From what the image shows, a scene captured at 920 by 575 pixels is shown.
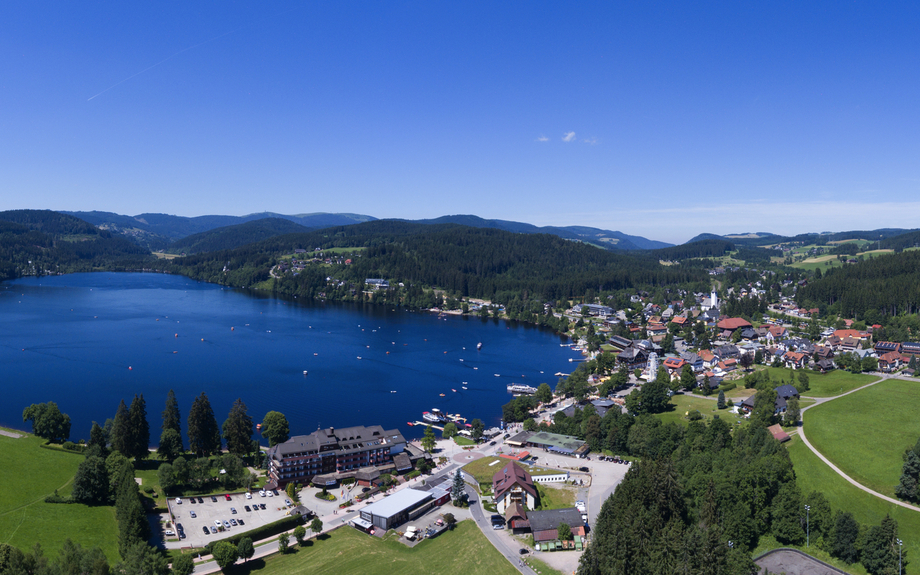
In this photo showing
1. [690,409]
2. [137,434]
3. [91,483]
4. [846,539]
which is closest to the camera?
[846,539]

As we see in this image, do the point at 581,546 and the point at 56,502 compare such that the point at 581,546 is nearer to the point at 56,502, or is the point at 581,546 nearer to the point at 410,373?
the point at 56,502

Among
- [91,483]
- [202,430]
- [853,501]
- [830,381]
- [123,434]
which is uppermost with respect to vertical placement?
[123,434]

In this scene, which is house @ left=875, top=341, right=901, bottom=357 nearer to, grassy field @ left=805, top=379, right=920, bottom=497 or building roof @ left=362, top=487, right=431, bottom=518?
grassy field @ left=805, top=379, right=920, bottom=497

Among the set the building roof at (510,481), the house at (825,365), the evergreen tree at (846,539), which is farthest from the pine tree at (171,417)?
the house at (825,365)

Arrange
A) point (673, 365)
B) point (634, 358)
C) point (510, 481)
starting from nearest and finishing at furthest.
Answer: point (510, 481) < point (673, 365) < point (634, 358)

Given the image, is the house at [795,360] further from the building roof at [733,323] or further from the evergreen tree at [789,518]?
the evergreen tree at [789,518]

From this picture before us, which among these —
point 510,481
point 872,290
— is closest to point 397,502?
point 510,481

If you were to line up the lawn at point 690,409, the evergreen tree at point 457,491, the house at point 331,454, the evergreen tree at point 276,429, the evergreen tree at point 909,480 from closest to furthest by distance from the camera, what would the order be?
the evergreen tree at point 909,480 < the evergreen tree at point 457,491 < the house at point 331,454 < the evergreen tree at point 276,429 < the lawn at point 690,409

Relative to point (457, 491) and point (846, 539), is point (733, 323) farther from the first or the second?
point (457, 491)
